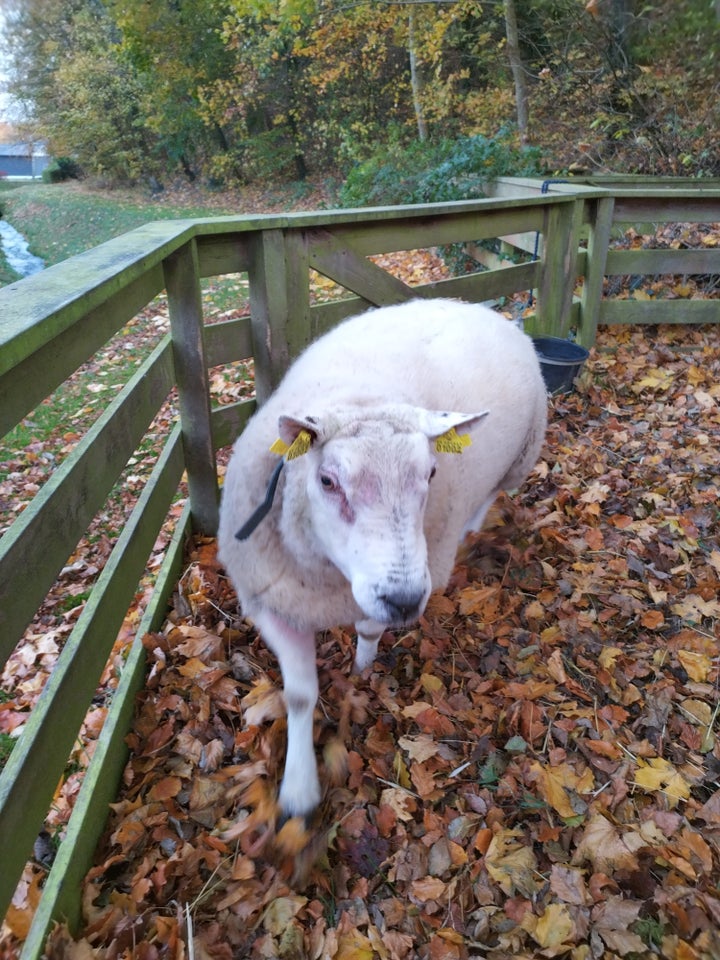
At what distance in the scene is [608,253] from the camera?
19.6 ft

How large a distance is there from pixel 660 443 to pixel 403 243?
2.41 m

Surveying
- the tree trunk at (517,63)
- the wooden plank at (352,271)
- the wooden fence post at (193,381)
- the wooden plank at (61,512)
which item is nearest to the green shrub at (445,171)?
the tree trunk at (517,63)

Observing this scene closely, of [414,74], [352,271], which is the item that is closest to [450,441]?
[352,271]

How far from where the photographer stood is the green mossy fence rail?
1.49 metres

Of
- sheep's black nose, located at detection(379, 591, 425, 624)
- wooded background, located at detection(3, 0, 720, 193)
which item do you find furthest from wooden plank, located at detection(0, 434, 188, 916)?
wooded background, located at detection(3, 0, 720, 193)

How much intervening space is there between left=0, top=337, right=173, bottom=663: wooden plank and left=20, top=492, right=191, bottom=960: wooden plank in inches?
32.5

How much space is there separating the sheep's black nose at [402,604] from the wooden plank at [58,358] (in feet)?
3.39

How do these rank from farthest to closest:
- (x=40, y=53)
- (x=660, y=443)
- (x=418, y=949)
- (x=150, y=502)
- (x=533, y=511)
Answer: (x=40, y=53) < (x=660, y=443) < (x=533, y=511) < (x=150, y=502) < (x=418, y=949)

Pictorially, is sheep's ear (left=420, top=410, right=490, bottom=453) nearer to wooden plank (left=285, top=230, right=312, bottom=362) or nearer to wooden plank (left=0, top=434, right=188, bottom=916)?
wooden plank (left=0, top=434, right=188, bottom=916)

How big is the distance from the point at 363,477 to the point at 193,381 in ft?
5.36

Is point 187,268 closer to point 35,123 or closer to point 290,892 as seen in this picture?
point 290,892

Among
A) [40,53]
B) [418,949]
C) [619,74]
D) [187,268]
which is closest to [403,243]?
[187,268]

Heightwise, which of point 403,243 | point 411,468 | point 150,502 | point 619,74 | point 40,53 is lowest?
point 150,502

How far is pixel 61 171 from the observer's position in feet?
104
